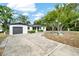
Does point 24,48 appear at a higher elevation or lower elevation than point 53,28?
lower

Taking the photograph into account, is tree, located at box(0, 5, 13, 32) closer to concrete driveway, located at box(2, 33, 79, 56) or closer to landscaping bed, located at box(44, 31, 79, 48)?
concrete driveway, located at box(2, 33, 79, 56)

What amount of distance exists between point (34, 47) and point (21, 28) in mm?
274

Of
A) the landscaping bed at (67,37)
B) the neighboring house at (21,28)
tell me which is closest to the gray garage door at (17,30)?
the neighboring house at (21,28)

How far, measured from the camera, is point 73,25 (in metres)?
2.28

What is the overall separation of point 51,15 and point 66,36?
0.31m

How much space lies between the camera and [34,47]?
A: 2275mm

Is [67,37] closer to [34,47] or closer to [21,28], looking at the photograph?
[34,47]

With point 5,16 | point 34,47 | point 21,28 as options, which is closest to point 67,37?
point 34,47

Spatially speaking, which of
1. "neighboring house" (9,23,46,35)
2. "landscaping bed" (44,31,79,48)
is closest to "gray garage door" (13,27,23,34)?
"neighboring house" (9,23,46,35)

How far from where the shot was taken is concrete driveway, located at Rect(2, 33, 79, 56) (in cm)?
224

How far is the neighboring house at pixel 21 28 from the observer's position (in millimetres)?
2309

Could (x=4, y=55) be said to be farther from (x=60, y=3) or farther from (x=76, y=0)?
(x=76, y=0)

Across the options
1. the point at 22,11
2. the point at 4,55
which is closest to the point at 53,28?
the point at 22,11

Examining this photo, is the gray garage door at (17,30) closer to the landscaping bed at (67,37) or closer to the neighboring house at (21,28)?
the neighboring house at (21,28)
